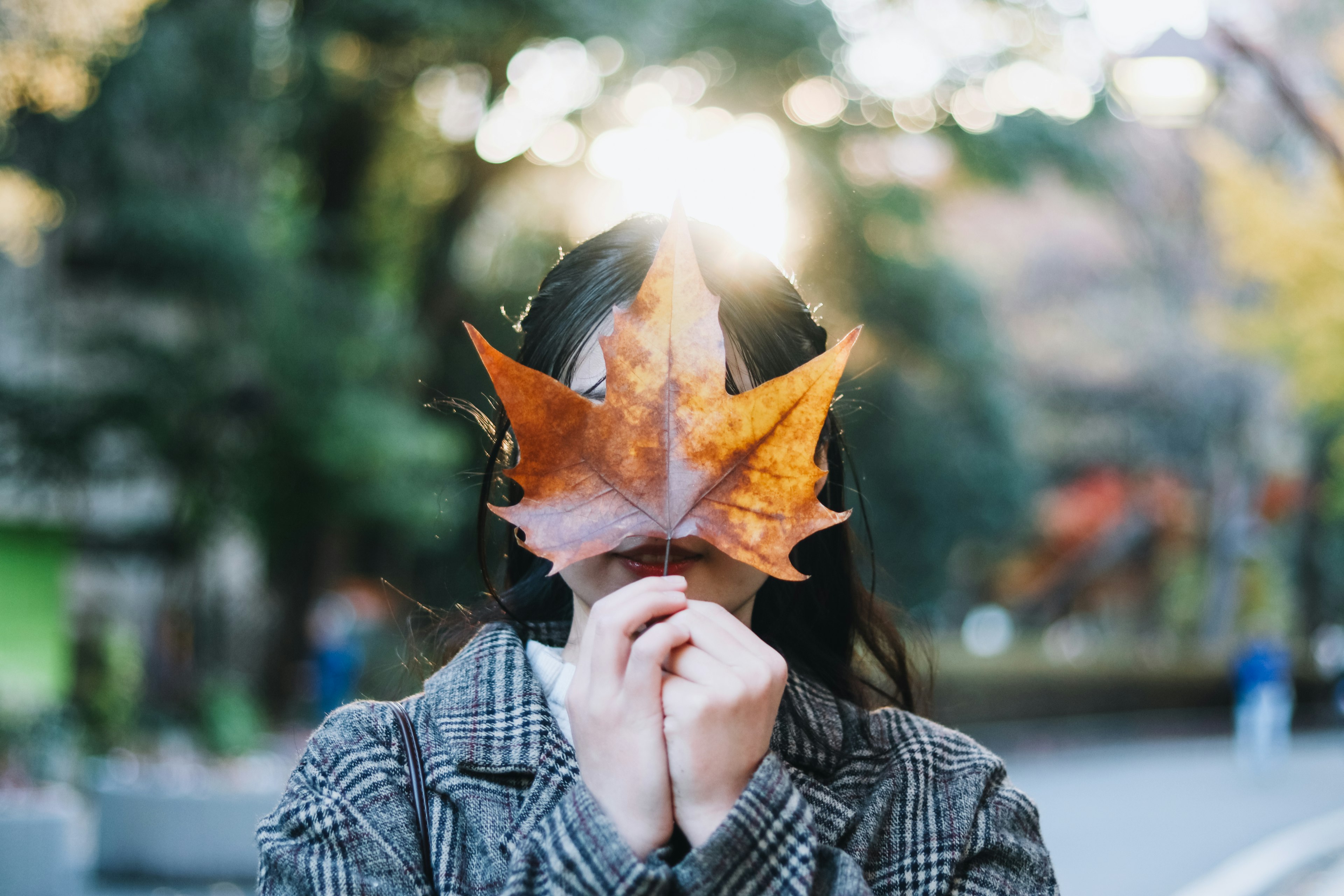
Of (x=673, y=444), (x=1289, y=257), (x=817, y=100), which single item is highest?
(x=817, y=100)

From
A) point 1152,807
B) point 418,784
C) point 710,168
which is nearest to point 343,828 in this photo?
point 418,784

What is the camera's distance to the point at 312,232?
10047mm

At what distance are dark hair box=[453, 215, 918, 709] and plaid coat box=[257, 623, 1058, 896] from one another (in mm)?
128

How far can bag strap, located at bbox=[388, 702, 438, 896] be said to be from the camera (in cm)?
147

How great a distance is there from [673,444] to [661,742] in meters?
0.33

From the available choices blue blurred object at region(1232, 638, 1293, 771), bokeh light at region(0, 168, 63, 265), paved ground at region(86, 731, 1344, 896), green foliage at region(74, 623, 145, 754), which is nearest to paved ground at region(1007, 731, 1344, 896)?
paved ground at region(86, 731, 1344, 896)

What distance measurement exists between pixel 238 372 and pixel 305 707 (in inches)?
173

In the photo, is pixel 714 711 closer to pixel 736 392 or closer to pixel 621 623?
pixel 621 623

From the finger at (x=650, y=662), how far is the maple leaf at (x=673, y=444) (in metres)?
0.11

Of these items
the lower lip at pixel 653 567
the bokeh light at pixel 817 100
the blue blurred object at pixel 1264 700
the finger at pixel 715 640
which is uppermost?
the bokeh light at pixel 817 100

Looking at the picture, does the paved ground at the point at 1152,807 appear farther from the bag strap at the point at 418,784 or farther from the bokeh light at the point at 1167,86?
the bag strap at the point at 418,784

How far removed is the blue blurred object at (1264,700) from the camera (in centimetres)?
1448

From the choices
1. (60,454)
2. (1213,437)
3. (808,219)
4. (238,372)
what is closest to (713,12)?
(808,219)

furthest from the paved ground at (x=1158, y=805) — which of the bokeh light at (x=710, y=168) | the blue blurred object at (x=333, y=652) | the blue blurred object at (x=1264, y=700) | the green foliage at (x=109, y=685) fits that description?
the green foliage at (x=109, y=685)
